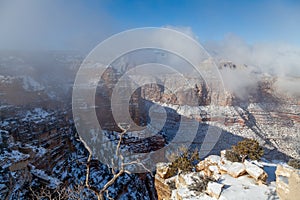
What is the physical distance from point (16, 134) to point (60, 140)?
4.20 m

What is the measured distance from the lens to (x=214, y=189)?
1012 cm

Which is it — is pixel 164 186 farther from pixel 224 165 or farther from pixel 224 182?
pixel 224 182

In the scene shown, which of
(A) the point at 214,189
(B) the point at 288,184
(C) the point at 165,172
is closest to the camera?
(B) the point at 288,184

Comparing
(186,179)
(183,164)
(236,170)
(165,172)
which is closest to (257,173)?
(236,170)

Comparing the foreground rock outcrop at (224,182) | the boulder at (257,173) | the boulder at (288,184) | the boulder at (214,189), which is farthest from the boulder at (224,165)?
the boulder at (288,184)

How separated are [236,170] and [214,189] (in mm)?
2373

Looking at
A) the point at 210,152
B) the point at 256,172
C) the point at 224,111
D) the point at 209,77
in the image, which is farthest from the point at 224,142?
the point at 256,172

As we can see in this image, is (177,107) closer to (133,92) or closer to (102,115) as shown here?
(133,92)

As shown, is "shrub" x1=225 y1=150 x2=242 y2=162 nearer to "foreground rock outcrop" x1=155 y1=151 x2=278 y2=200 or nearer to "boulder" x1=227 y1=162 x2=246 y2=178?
"foreground rock outcrop" x1=155 y1=151 x2=278 y2=200

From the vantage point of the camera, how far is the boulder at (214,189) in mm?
9960

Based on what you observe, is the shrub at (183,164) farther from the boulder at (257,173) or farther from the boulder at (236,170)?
the boulder at (257,173)

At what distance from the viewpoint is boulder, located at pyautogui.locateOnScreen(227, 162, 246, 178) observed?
458 inches

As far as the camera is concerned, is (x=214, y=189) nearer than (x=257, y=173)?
Yes

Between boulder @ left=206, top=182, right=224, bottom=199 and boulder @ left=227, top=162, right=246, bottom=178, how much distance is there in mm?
1783
